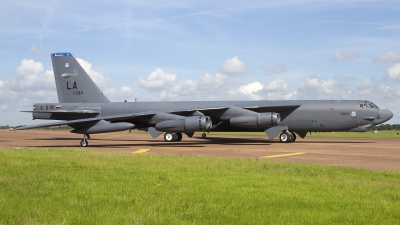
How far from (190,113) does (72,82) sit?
8.92 meters

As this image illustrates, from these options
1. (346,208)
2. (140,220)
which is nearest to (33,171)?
(140,220)

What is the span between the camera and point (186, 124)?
25266mm

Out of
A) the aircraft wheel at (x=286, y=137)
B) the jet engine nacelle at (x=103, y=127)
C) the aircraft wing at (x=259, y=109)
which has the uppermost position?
the aircraft wing at (x=259, y=109)

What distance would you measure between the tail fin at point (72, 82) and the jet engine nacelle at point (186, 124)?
7381 millimetres

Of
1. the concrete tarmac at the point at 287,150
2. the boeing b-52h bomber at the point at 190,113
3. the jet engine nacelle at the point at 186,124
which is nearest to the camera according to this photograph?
the concrete tarmac at the point at 287,150

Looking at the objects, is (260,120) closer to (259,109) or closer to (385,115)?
(259,109)

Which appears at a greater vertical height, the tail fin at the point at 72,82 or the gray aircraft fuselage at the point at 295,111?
the tail fin at the point at 72,82

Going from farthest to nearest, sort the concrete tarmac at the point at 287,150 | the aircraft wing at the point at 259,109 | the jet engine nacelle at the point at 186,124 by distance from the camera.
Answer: the aircraft wing at the point at 259,109, the jet engine nacelle at the point at 186,124, the concrete tarmac at the point at 287,150

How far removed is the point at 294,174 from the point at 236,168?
1742 mm

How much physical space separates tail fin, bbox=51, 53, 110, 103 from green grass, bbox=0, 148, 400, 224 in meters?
19.2

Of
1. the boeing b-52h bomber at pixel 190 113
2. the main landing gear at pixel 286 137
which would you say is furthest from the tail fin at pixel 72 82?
the main landing gear at pixel 286 137

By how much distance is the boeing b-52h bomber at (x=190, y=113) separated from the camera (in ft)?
83.6

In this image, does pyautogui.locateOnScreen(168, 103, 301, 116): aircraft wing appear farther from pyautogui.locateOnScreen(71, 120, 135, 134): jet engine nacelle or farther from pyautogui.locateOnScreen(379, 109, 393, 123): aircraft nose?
pyautogui.locateOnScreen(379, 109, 393, 123): aircraft nose

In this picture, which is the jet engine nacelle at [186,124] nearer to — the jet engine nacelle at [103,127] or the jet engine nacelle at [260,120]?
the jet engine nacelle at [103,127]
